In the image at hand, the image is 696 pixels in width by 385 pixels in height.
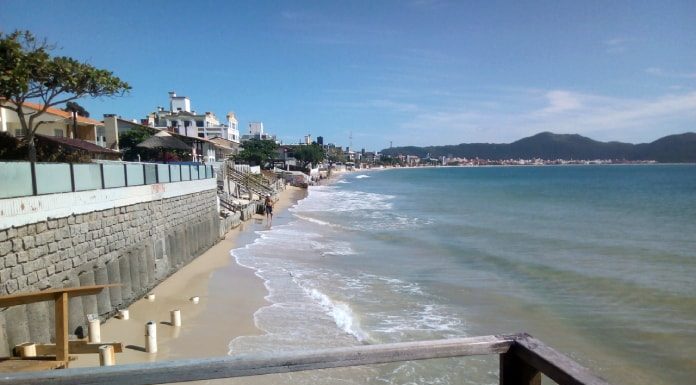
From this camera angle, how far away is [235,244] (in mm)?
21859

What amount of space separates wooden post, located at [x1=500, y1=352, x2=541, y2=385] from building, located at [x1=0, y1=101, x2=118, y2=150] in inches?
842

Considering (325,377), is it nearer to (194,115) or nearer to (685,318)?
(685,318)

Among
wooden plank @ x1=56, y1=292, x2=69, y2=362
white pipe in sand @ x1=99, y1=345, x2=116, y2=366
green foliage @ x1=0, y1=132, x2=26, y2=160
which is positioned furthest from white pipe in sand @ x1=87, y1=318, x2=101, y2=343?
green foliage @ x1=0, y1=132, x2=26, y2=160

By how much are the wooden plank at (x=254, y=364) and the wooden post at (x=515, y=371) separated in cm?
5

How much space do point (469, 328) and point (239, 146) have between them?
79636 mm

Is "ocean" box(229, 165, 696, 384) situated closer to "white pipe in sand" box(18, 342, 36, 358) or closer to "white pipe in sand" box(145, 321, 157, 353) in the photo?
"white pipe in sand" box(145, 321, 157, 353)

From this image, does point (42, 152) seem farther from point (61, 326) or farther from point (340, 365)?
point (340, 365)

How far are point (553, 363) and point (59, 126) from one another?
35.6m

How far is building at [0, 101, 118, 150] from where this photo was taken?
2536 cm

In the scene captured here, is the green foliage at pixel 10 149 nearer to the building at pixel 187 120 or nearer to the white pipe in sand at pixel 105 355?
the white pipe in sand at pixel 105 355

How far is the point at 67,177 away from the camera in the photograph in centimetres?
912

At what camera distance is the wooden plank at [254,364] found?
1.75 m

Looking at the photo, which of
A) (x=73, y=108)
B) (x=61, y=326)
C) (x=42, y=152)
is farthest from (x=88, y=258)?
(x=73, y=108)

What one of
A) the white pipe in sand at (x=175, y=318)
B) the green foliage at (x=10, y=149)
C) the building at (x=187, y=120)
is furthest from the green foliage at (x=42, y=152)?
the building at (x=187, y=120)
